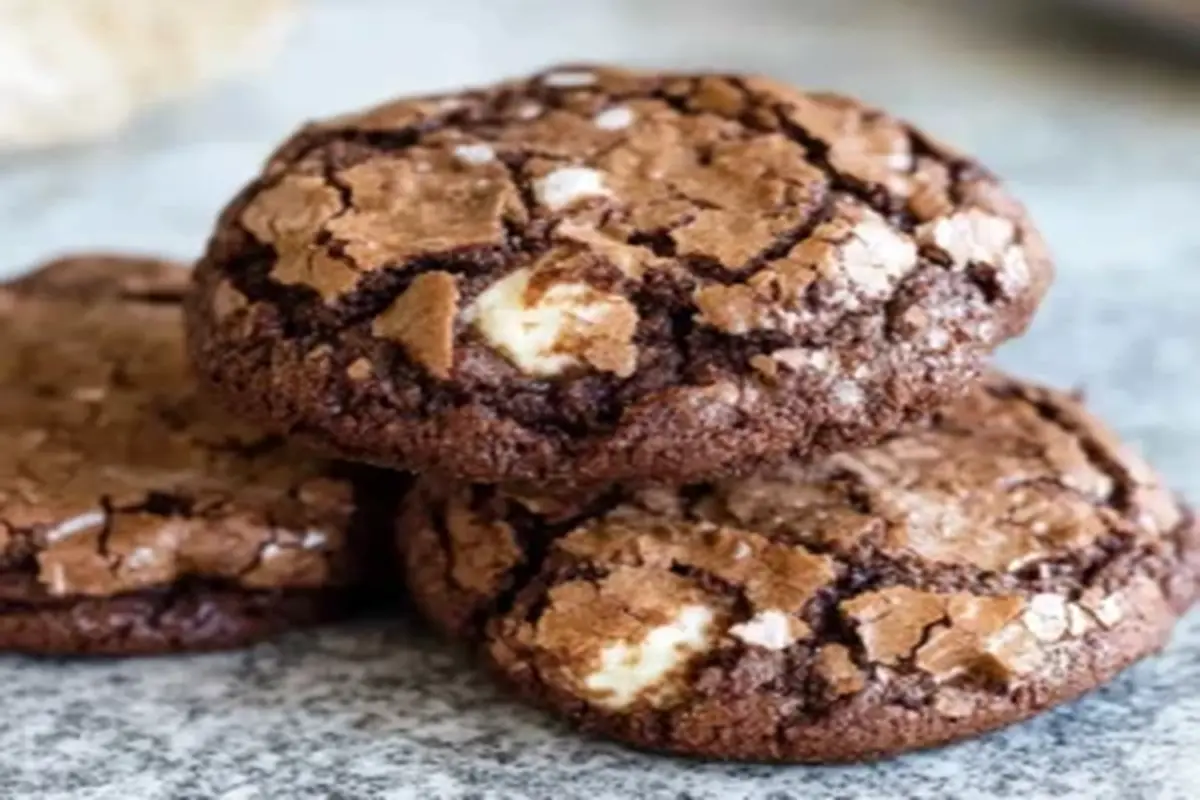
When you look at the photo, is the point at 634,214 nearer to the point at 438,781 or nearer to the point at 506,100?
the point at 506,100

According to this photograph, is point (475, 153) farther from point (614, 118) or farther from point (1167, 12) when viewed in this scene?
point (1167, 12)

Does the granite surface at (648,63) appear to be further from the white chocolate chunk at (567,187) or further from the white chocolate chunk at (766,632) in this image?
the white chocolate chunk at (567,187)

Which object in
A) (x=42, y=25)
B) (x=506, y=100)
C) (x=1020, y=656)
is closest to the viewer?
(x=1020, y=656)

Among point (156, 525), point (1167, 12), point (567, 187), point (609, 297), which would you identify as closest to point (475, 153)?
point (567, 187)

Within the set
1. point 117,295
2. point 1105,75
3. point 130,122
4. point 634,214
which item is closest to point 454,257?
point 634,214

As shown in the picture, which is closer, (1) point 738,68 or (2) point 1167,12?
(2) point 1167,12

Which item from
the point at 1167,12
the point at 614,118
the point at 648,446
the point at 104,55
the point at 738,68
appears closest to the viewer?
the point at 648,446

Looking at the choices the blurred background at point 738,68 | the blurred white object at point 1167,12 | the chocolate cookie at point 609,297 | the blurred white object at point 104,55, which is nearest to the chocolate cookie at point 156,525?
the chocolate cookie at point 609,297

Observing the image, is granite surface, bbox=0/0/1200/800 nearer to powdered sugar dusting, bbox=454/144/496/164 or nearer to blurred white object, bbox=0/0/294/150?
blurred white object, bbox=0/0/294/150
